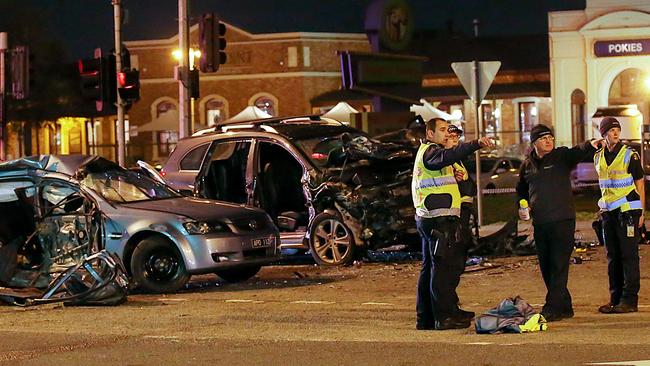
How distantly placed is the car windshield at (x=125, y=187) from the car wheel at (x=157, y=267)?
75cm

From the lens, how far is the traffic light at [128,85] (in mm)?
24562

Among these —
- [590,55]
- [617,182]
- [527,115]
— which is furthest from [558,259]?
[527,115]

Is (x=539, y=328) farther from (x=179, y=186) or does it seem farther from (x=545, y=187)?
(x=179, y=186)

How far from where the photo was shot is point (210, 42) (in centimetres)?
2325

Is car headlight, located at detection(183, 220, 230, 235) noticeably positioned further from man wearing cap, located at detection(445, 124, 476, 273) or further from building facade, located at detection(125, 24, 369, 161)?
building facade, located at detection(125, 24, 369, 161)

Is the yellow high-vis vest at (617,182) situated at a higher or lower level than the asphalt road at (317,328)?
higher

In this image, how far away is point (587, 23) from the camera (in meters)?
44.8

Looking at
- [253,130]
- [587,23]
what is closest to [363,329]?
[253,130]

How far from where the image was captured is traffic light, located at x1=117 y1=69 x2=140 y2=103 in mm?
24562

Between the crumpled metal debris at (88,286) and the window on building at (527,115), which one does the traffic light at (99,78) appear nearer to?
the crumpled metal debris at (88,286)

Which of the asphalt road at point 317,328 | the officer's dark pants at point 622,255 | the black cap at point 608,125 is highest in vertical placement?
the black cap at point 608,125

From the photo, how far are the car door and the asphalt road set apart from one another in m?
2.17

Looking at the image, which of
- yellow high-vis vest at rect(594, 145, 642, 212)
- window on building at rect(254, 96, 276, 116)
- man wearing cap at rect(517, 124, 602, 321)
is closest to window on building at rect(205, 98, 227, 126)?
window on building at rect(254, 96, 276, 116)

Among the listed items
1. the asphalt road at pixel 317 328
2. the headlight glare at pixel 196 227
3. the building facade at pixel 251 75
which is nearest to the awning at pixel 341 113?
the building facade at pixel 251 75
